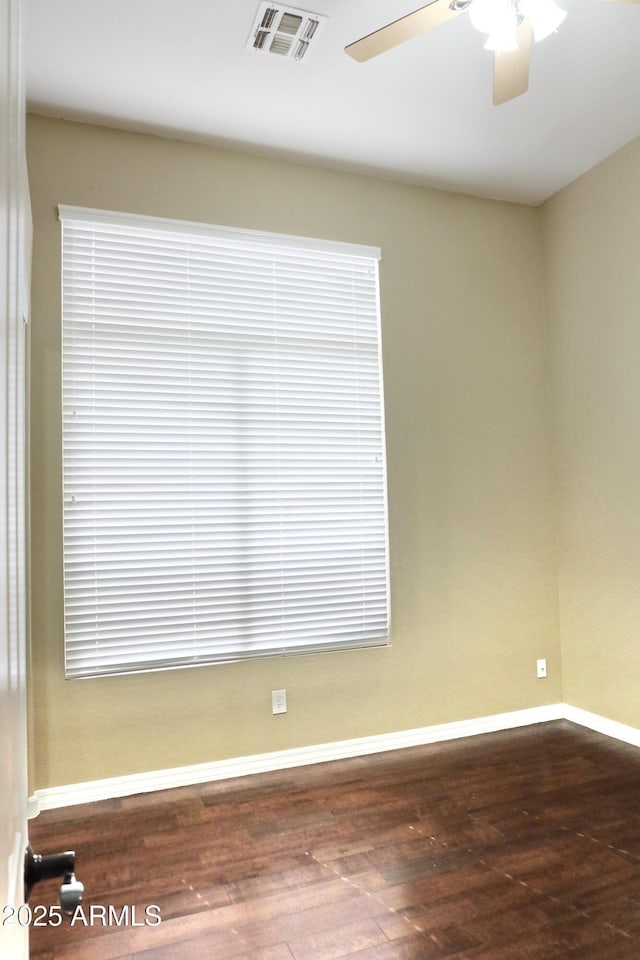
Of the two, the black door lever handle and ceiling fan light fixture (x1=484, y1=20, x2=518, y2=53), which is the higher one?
ceiling fan light fixture (x1=484, y1=20, x2=518, y2=53)

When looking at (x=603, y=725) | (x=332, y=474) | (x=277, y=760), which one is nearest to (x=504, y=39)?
(x=332, y=474)

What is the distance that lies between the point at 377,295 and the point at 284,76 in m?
1.25

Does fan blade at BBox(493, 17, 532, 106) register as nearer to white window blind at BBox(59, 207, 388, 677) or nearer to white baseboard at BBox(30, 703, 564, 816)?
white window blind at BBox(59, 207, 388, 677)

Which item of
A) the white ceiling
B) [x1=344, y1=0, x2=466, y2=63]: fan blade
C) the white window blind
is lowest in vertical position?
the white window blind

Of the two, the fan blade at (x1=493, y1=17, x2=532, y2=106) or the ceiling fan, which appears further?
the fan blade at (x1=493, y1=17, x2=532, y2=106)

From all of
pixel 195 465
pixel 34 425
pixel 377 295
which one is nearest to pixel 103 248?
pixel 34 425

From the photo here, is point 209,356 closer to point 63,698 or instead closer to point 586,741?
point 63,698

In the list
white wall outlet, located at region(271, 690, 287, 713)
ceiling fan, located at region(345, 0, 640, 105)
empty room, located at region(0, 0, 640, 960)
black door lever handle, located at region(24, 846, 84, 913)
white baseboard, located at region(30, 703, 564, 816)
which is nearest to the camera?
black door lever handle, located at region(24, 846, 84, 913)

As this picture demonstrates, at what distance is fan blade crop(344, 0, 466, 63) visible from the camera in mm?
2072

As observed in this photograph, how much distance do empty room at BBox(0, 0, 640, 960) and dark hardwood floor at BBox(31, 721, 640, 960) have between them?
17 millimetres

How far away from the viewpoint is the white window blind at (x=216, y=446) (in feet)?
10.4

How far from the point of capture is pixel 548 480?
4.16 m

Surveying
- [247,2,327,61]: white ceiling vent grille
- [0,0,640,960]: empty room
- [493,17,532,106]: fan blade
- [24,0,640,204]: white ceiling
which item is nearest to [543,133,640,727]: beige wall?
[0,0,640,960]: empty room

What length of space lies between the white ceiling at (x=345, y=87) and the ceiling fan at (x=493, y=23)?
49 cm
